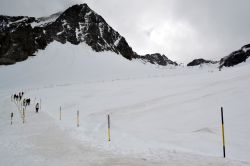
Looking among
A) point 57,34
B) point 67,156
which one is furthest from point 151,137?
point 57,34

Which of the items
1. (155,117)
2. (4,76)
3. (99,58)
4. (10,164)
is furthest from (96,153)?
(99,58)

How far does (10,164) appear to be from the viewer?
30.3ft

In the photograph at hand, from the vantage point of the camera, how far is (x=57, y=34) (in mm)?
147250

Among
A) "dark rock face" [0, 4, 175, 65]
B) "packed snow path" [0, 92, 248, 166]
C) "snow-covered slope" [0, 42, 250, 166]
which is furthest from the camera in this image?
"dark rock face" [0, 4, 175, 65]

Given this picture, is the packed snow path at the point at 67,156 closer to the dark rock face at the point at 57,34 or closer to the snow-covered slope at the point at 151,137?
the snow-covered slope at the point at 151,137

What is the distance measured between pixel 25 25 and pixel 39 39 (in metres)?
19.3

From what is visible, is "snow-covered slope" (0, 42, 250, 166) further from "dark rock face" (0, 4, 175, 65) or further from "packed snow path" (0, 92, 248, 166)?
"dark rock face" (0, 4, 175, 65)

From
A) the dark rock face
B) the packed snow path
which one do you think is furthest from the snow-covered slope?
the dark rock face

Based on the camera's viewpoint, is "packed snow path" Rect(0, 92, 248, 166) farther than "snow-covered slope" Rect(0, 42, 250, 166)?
No

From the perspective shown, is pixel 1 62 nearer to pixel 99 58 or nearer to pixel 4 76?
pixel 4 76

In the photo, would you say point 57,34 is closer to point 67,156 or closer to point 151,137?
point 151,137

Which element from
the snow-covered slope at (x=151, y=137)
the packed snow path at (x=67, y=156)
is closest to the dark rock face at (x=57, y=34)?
the snow-covered slope at (x=151, y=137)

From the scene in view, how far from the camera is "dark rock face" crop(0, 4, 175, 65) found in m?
131

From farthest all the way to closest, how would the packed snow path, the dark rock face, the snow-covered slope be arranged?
the dark rock face → the snow-covered slope → the packed snow path
